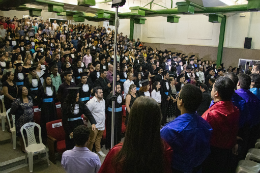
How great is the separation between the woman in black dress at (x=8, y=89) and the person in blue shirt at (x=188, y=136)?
5.01 meters

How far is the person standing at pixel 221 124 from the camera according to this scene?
2379mm

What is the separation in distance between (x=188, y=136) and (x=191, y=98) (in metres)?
0.34

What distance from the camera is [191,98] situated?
6.28ft

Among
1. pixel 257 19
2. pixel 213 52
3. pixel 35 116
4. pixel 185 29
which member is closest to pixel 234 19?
pixel 257 19

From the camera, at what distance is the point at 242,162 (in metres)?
2.97

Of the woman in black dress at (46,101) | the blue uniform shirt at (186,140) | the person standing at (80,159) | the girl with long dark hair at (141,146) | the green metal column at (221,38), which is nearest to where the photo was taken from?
the girl with long dark hair at (141,146)

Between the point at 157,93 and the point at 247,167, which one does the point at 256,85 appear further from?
the point at 157,93

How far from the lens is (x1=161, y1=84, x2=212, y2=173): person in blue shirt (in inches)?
69.7

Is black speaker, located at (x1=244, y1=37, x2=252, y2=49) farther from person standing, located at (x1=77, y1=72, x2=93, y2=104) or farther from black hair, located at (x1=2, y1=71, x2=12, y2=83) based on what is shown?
black hair, located at (x1=2, y1=71, x2=12, y2=83)

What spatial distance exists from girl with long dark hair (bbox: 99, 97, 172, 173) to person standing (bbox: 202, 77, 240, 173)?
124cm

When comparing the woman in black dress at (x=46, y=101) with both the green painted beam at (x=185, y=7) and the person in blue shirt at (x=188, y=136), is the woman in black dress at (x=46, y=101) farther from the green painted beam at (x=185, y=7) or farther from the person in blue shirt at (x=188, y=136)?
the green painted beam at (x=185, y=7)

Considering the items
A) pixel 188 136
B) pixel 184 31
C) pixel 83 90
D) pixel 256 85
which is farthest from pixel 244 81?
pixel 184 31

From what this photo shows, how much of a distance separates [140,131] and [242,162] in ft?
7.73

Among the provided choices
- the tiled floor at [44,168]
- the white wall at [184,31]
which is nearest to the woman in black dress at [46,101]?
the tiled floor at [44,168]
